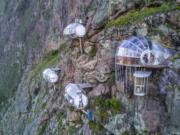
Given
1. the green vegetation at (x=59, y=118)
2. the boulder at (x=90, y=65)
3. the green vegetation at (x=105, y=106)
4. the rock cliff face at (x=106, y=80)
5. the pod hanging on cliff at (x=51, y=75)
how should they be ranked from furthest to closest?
the pod hanging on cliff at (x=51, y=75)
the green vegetation at (x=59, y=118)
the boulder at (x=90, y=65)
the green vegetation at (x=105, y=106)
the rock cliff face at (x=106, y=80)

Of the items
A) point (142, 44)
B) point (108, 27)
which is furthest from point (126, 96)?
point (108, 27)

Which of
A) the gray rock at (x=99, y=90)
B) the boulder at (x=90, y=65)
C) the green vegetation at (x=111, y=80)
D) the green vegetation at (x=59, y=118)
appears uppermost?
the boulder at (x=90, y=65)

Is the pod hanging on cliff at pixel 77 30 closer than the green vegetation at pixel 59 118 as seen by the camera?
Yes

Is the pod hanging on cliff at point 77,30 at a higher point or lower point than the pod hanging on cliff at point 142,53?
higher

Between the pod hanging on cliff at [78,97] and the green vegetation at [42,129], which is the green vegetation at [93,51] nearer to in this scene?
the pod hanging on cliff at [78,97]

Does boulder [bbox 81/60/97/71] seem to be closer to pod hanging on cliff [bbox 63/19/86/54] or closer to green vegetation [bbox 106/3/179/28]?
pod hanging on cliff [bbox 63/19/86/54]

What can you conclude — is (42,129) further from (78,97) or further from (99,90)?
(99,90)

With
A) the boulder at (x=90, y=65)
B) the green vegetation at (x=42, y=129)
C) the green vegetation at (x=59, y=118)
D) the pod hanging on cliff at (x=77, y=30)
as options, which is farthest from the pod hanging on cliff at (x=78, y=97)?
the green vegetation at (x=42, y=129)

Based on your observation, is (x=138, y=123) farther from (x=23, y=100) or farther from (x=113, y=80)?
(x=23, y=100)

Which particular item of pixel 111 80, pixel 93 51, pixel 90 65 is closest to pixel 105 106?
pixel 111 80
